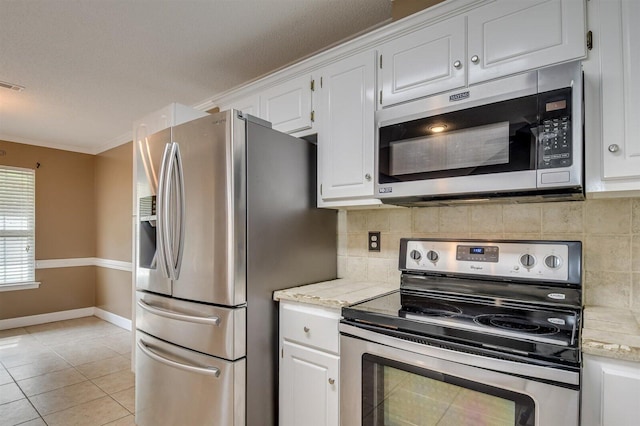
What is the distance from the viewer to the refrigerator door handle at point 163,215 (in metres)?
1.90

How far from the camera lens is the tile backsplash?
143 centimetres

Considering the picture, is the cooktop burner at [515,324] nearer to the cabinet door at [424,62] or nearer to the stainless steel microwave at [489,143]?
the stainless steel microwave at [489,143]

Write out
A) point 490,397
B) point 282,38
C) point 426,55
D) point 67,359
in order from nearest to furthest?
1. point 490,397
2. point 426,55
3. point 282,38
4. point 67,359

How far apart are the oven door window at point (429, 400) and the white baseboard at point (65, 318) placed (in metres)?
4.10

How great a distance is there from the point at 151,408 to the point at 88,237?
417 cm

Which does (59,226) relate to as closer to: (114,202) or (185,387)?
(114,202)

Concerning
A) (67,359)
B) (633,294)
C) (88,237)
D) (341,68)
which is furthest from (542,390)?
(88,237)

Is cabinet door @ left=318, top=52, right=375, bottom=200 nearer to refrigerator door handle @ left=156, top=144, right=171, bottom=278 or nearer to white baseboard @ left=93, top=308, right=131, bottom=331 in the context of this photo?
refrigerator door handle @ left=156, top=144, right=171, bottom=278

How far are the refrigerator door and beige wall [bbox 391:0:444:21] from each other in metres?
1.00

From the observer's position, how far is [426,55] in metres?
1.63

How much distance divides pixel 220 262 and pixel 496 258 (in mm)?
1257

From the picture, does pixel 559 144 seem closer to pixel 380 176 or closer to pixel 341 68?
pixel 380 176

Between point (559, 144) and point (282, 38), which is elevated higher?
point (282, 38)

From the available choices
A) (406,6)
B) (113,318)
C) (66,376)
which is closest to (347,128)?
(406,6)
